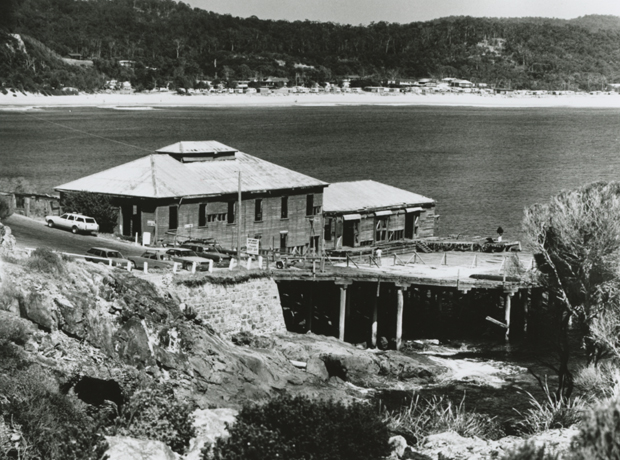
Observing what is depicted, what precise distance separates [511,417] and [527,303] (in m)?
13.1

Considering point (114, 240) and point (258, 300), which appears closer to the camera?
point (258, 300)

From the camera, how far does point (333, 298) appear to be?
5100 cm

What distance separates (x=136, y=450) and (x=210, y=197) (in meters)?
29.3

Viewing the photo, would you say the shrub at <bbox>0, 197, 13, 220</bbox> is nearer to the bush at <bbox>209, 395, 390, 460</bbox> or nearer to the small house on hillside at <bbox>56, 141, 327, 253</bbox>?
the small house on hillside at <bbox>56, 141, 327, 253</bbox>

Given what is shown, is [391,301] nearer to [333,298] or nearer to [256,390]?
[333,298]

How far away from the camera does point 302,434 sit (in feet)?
83.9

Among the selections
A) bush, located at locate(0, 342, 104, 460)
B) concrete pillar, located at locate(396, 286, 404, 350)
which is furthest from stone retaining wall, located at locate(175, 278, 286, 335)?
bush, located at locate(0, 342, 104, 460)

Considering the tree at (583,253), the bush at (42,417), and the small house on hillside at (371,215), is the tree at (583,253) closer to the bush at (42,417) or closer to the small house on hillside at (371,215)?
the bush at (42,417)

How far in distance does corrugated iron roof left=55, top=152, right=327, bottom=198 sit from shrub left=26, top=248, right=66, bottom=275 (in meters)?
17.6

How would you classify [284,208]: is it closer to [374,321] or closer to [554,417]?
[374,321]

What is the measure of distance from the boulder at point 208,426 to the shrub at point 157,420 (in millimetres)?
239

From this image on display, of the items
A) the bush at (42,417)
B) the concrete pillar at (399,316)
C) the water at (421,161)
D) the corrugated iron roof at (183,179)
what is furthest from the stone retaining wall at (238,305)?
the water at (421,161)

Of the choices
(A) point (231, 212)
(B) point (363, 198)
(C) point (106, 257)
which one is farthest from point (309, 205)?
(C) point (106, 257)

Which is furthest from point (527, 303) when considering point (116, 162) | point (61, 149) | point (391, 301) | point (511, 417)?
point (61, 149)
